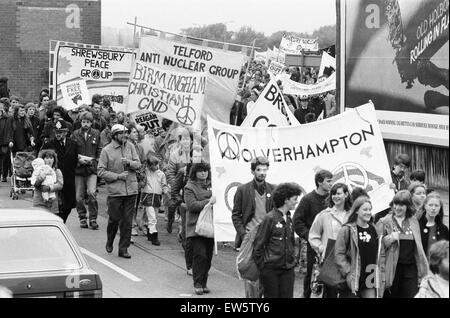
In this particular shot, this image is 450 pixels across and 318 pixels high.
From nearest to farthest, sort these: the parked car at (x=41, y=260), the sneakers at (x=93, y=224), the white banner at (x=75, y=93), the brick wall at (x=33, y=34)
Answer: the parked car at (x=41, y=260) → the sneakers at (x=93, y=224) → the white banner at (x=75, y=93) → the brick wall at (x=33, y=34)

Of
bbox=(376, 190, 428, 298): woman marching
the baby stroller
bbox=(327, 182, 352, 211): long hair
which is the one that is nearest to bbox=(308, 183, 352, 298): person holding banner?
bbox=(327, 182, 352, 211): long hair

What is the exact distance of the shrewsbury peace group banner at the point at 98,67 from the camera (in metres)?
23.3

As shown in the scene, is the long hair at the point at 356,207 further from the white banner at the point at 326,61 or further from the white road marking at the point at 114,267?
the white banner at the point at 326,61

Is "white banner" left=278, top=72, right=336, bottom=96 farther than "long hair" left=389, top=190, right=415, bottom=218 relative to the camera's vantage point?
Yes

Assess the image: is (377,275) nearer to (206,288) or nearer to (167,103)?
(206,288)

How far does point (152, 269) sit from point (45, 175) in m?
2.45

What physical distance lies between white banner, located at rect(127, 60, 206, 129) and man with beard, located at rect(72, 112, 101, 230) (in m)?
1.01

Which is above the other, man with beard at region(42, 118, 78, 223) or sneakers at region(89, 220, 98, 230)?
man with beard at region(42, 118, 78, 223)

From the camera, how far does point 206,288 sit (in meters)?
11.5

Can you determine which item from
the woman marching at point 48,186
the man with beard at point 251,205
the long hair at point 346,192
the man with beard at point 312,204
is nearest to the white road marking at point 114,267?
the woman marching at point 48,186

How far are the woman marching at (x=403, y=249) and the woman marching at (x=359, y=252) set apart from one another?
316mm

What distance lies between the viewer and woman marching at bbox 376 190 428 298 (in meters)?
9.34

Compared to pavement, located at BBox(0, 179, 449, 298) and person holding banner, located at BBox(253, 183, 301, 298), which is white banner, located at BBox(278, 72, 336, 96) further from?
person holding banner, located at BBox(253, 183, 301, 298)
